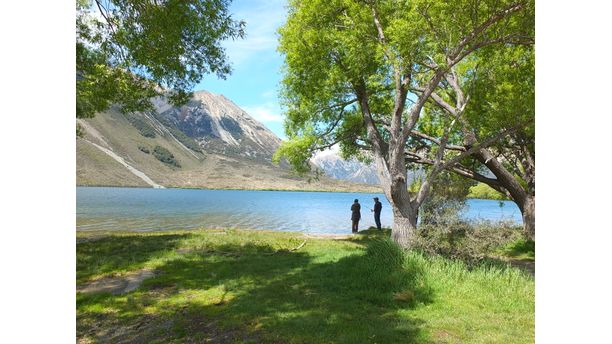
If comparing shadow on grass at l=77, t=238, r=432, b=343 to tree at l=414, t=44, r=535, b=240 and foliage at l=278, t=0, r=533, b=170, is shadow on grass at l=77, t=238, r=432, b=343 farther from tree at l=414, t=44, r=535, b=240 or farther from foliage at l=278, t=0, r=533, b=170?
tree at l=414, t=44, r=535, b=240

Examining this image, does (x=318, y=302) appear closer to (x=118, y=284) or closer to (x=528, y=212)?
(x=118, y=284)

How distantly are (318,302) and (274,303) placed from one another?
2.98ft

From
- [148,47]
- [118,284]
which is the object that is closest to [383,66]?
[148,47]

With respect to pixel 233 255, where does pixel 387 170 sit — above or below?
above

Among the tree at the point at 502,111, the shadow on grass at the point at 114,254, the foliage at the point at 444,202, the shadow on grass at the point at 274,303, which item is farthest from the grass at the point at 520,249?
the shadow on grass at the point at 114,254

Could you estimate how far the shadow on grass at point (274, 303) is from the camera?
5836 mm

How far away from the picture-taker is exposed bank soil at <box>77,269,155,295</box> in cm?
880

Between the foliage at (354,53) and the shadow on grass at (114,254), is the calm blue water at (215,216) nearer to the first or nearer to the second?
the foliage at (354,53)

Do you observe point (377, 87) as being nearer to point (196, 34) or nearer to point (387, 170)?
point (387, 170)

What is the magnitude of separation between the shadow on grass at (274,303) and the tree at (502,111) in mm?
7201
